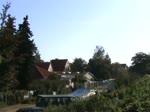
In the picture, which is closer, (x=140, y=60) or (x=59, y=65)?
(x=140, y=60)

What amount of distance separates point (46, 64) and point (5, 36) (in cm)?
7691

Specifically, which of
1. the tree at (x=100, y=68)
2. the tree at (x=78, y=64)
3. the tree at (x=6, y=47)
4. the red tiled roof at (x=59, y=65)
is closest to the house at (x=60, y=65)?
the red tiled roof at (x=59, y=65)

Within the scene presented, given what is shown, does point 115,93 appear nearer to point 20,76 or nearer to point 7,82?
point 7,82

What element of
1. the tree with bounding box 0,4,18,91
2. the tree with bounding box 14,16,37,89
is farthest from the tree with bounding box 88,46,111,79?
the tree with bounding box 0,4,18,91

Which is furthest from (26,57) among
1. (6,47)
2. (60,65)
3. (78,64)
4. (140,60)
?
(78,64)

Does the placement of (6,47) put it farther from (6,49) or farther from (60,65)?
(60,65)

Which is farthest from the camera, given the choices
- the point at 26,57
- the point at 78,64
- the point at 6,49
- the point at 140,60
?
the point at 78,64

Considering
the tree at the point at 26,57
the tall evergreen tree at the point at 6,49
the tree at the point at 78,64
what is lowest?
the tall evergreen tree at the point at 6,49

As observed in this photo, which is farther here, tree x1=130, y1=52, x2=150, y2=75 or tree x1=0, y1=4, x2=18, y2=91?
tree x1=130, y1=52, x2=150, y2=75

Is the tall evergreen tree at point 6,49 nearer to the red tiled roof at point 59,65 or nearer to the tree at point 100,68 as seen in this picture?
Result: the tree at point 100,68

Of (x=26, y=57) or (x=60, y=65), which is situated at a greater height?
(x=60, y=65)

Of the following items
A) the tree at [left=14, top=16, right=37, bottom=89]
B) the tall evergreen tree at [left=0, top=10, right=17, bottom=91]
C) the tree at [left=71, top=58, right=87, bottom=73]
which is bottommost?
the tall evergreen tree at [left=0, top=10, right=17, bottom=91]

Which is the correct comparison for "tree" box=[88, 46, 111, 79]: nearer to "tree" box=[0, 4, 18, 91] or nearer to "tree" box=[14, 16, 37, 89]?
"tree" box=[14, 16, 37, 89]

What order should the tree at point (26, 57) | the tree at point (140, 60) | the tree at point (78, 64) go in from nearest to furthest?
the tree at point (26, 57)
the tree at point (140, 60)
the tree at point (78, 64)
